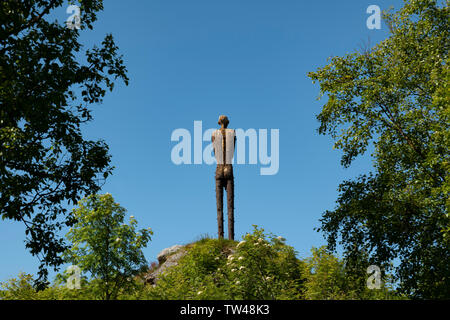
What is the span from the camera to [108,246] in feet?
47.2

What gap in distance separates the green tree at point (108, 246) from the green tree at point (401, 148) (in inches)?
309

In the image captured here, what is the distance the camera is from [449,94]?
14.1 m

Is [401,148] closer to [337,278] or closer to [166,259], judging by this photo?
[337,278]

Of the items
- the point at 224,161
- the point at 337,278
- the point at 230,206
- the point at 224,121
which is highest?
the point at 224,121

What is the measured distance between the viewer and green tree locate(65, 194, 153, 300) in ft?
46.3

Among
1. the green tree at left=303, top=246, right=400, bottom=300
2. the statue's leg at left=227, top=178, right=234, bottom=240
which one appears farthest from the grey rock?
the green tree at left=303, top=246, right=400, bottom=300

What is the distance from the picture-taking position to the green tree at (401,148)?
15922 mm

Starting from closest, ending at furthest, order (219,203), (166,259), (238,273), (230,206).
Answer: (238,273) → (230,206) → (219,203) → (166,259)

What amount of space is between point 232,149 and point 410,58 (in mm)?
9555

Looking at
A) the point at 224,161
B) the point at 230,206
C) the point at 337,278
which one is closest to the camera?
the point at 337,278

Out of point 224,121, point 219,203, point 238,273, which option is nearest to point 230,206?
point 219,203

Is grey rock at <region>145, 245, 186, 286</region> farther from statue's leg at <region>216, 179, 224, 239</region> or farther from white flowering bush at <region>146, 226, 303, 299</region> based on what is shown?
statue's leg at <region>216, 179, 224, 239</region>

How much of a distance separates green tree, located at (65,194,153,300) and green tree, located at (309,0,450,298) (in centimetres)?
786

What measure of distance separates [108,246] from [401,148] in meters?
11.7
